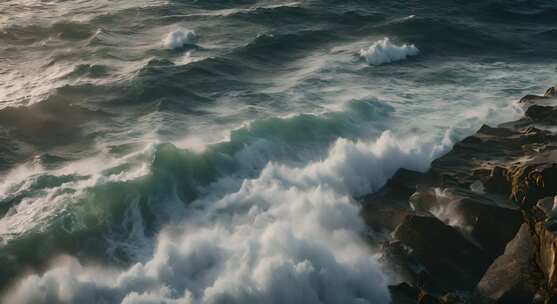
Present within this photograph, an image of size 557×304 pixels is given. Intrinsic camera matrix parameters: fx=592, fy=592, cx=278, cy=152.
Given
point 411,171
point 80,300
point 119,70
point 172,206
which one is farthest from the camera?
point 119,70

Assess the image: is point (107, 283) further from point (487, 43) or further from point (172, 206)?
point (487, 43)

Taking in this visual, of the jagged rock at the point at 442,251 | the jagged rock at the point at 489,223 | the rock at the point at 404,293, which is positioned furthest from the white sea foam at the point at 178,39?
the rock at the point at 404,293

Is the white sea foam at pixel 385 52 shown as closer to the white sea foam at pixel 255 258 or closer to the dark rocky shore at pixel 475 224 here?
the dark rocky shore at pixel 475 224

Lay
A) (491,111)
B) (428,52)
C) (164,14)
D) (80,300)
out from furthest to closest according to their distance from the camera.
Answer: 1. (164,14)
2. (428,52)
3. (491,111)
4. (80,300)

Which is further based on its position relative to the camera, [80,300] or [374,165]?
[374,165]

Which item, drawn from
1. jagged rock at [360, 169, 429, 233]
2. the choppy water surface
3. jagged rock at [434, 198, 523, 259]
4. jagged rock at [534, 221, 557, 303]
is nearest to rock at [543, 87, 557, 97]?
the choppy water surface

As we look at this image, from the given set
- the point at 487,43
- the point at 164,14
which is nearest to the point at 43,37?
the point at 164,14

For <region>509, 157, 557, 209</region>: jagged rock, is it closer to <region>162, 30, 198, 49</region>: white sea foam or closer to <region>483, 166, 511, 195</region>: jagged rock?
<region>483, 166, 511, 195</region>: jagged rock
